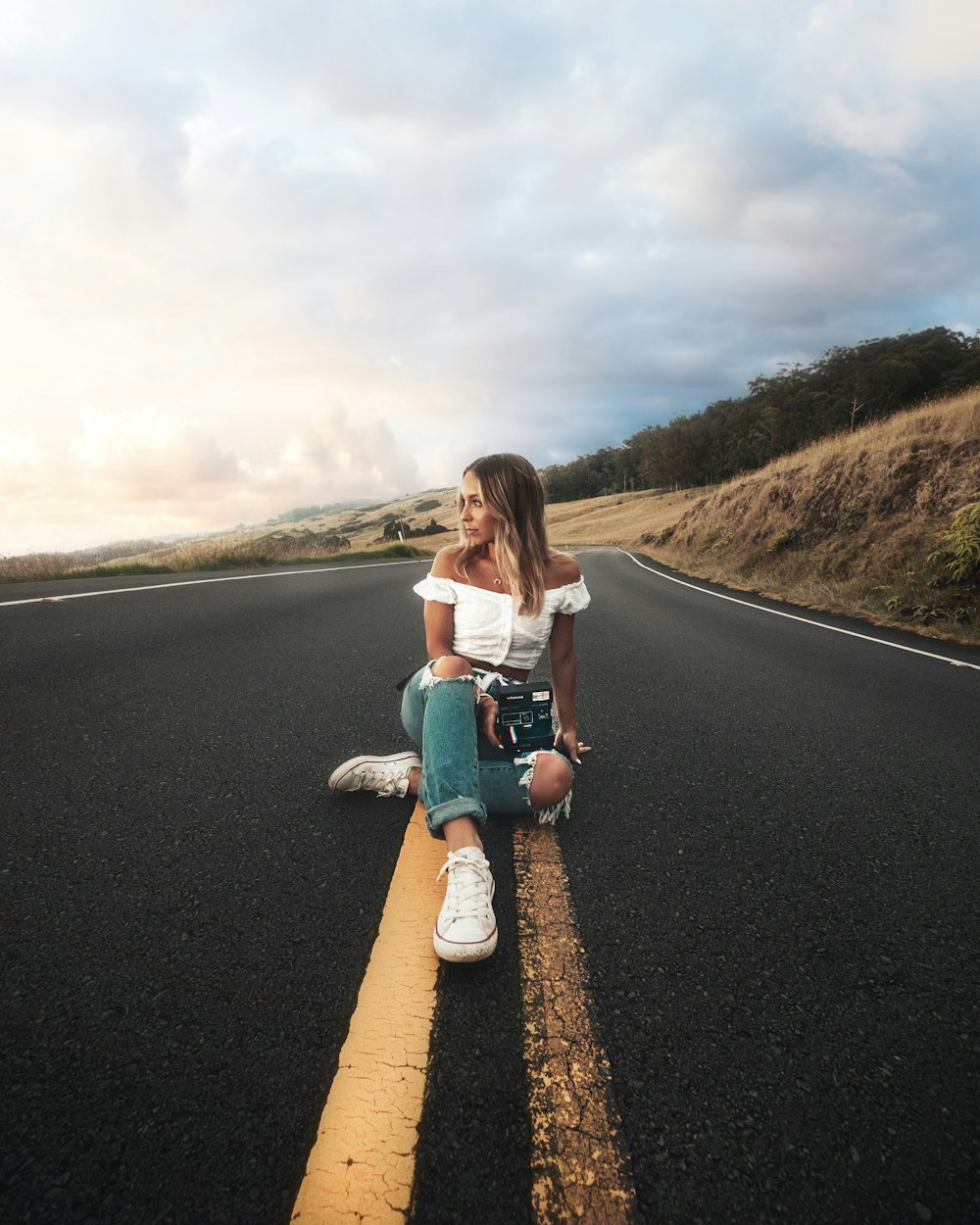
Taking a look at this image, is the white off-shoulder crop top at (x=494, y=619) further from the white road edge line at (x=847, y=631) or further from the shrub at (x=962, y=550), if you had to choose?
the shrub at (x=962, y=550)

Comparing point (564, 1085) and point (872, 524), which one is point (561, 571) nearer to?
point (564, 1085)

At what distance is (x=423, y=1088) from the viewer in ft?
4.05

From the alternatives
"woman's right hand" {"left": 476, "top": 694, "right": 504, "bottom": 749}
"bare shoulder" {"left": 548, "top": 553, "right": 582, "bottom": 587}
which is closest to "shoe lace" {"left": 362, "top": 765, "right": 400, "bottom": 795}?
"woman's right hand" {"left": 476, "top": 694, "right": 504, "bottom": 749}

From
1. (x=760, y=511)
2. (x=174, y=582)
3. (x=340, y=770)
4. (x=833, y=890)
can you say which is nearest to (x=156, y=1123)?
(x=340, y=770)

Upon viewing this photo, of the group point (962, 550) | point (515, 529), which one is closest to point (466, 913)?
point (515, 529)

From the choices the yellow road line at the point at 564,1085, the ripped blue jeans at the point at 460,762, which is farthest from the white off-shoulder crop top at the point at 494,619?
the yellow road line at the point at 564,1085

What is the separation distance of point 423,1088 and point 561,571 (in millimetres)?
1869

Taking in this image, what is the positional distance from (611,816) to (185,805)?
1.83 metres

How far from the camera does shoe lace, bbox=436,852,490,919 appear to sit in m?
1.71

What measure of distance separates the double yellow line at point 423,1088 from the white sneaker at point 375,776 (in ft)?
2.33

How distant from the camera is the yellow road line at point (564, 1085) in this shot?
3.39ft

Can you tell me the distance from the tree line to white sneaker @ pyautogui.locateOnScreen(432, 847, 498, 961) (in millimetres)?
27714

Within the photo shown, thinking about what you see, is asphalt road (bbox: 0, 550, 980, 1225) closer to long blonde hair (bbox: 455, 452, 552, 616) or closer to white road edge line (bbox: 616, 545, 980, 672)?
long blonde hair (bbox: 455, 452, 552, 616)

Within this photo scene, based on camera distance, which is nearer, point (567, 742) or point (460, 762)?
point (460, 762)
